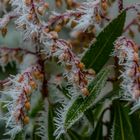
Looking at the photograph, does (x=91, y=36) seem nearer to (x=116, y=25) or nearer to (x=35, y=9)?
(x=116, y=25)

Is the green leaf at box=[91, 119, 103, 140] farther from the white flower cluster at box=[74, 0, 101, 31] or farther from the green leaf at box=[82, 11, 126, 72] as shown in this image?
the white flower cluster at box=[74, 0, 101, 31]

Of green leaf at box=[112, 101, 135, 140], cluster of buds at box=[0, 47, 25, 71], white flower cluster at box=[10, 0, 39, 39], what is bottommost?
green leaf at box=[112, 101, 135, 140]

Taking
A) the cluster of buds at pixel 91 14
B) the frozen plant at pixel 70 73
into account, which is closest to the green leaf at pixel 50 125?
the frozen plant at pixel 70 73

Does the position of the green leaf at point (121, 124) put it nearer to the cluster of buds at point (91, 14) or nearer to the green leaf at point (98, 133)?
the green leaf at point (98, 133)

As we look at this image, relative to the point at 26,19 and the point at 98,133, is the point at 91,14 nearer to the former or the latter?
the point at 26,19

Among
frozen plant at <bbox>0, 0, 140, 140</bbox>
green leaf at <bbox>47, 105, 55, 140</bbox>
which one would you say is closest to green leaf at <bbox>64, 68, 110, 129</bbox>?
frozen plant at <bbox>0, 0, 140, 140</bbox>

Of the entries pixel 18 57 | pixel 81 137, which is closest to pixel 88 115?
pixel 81 137

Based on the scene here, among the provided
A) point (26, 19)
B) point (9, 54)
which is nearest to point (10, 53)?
point (9, 54)
